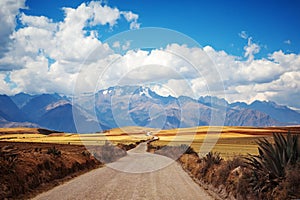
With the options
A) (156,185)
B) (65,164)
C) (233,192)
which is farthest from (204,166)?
(65,164)

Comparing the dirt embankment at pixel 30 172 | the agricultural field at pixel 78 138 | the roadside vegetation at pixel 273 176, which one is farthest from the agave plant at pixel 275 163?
the agricultural field at pixel 78 138

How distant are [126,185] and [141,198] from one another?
3438mm

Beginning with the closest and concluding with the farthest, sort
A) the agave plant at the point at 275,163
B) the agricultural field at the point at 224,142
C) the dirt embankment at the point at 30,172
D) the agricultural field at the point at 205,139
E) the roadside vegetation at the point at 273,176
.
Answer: the roadside vegetation at the point at 273,176
the agave plant at the point at 275,163
the dirt embankment at the point at 30,172
the agricultural field at the point at 224,142
the agricultural field at the point at 205,139

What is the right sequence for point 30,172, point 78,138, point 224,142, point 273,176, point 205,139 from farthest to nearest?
1. point 78,138
2. point 205,139
3. point 224,142
4. point 30,172
5. point 273,176

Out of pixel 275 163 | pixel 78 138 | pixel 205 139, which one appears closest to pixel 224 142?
pixel 205 139

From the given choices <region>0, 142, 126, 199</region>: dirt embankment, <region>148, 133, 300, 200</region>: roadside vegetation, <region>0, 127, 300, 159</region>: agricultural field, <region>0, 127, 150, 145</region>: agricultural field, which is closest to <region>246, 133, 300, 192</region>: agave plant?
<region>148, 133, 300, 200</region>: roadside vegetation

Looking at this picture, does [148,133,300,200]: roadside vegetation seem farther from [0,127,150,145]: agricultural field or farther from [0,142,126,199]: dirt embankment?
[0,127,150,145]: agricultural field

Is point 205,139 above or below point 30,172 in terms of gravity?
above

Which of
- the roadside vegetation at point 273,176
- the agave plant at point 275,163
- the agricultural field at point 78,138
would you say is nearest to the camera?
the roadside vegetation at point 273,176

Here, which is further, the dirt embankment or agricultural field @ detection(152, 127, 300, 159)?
agricultural field @ detection(152, 127, 300, 159)

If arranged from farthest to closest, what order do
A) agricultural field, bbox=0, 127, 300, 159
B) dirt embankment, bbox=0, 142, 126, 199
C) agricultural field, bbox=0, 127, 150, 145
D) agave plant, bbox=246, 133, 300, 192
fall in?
agricultural field, bbox=0, 127, 150, 145, agricultural field, bbox=0, 127, 300, 159, dirt embankment, bbox=0, 142, 126, 199, agave plant, bbox=246, 133, 300, 192

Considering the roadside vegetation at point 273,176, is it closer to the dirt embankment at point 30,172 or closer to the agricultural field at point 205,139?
the dirt embankment at point 30,172

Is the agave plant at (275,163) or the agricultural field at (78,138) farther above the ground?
the agricultural field at (78,138)

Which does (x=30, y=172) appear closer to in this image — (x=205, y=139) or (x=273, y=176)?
(x=273, y=176)
